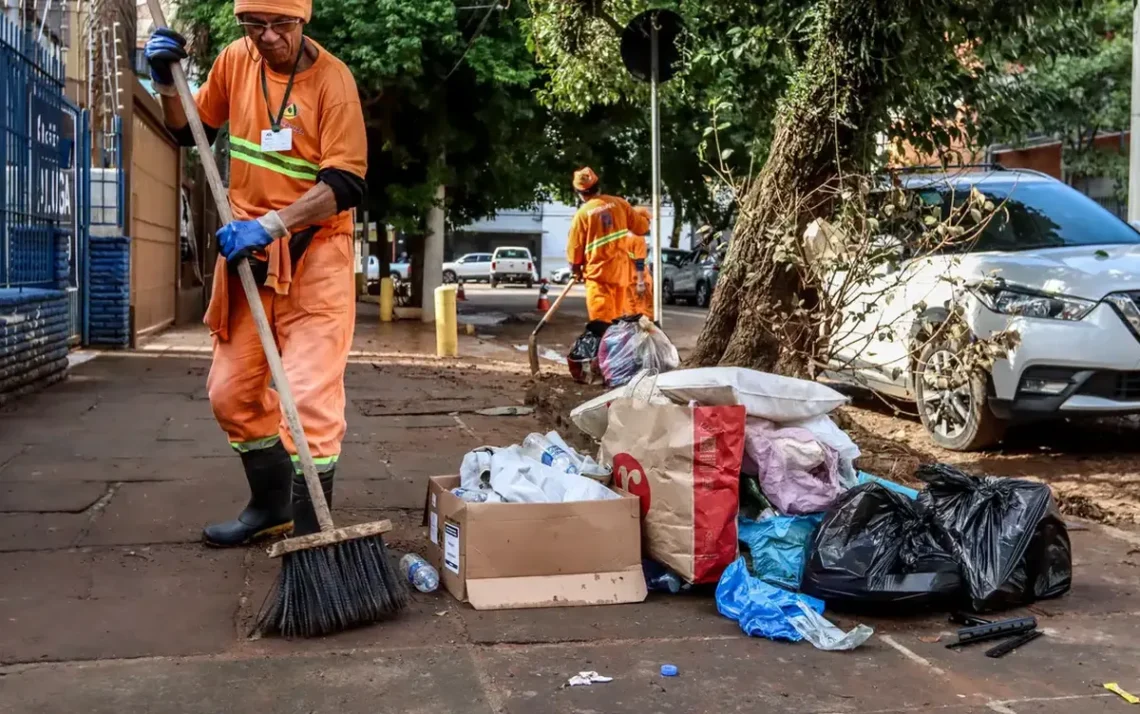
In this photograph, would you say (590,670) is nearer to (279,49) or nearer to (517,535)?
(517,535)

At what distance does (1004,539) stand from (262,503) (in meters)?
2.62

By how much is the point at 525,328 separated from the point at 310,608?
16325 millimetres

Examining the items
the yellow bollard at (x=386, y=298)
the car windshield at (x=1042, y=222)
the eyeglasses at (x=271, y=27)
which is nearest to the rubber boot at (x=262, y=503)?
the eyeglasses at (x=271, y=27)

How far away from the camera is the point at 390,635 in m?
3.57

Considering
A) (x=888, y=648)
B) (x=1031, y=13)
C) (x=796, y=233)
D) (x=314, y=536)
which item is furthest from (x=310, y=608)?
(x=1031, y=13)

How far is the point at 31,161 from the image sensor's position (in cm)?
881

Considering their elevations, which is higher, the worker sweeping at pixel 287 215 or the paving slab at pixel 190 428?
the worker sweeping at pixel 287 215

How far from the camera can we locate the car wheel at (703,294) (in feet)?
101

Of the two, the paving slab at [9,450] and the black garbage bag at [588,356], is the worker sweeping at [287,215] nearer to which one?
the paving slab at [9,450]

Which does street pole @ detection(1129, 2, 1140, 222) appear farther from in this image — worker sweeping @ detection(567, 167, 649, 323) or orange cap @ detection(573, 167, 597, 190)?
orange cap @ detection(573, 167, 597, 190)

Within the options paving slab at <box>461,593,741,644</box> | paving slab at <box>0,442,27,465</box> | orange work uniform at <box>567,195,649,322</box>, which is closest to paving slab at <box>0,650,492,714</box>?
paving slab at <box>461,593,741,644</box>

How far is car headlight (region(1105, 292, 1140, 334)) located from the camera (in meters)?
6.35

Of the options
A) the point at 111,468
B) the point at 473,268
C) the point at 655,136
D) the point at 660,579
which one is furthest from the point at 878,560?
the point at 473,268

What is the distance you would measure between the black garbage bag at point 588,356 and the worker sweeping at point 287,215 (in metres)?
5.08
